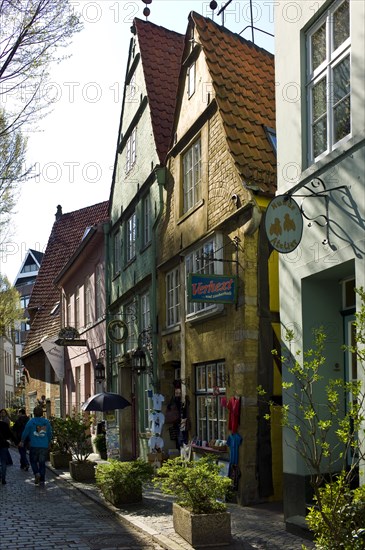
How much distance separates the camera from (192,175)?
1666 cm

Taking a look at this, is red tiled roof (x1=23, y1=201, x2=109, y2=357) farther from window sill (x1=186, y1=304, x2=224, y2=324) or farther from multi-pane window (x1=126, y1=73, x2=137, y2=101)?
window sill (x1=186, y1=304, x2=224, y2=324)

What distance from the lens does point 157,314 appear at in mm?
18500

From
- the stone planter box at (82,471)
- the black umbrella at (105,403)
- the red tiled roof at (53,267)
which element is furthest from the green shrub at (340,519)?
the red tiled roof at (53,267)

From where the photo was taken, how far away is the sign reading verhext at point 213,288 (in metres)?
13.4

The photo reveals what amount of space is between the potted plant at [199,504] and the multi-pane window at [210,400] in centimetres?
432

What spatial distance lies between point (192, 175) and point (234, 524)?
794 cm

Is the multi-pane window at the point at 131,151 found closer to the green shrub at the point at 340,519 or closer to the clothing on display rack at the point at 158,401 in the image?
the clothing on display rack at the point at 158,401

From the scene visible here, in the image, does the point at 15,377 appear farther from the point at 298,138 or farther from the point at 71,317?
the point at 298,138

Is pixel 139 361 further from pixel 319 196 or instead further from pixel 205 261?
pixel 319 196

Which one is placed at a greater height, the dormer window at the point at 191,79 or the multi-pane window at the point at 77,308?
the dormer window at the point at 191,79

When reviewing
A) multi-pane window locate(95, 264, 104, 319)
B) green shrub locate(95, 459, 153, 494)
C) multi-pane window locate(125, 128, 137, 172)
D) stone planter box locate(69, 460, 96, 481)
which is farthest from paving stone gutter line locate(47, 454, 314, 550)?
multi-pane window locate(95, 264, 104, 319)

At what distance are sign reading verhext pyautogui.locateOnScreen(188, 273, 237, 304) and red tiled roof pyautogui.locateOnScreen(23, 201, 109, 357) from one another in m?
21.5

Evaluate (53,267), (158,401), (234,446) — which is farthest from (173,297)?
(53,267)

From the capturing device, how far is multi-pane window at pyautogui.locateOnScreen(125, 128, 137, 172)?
2203 centimetres
